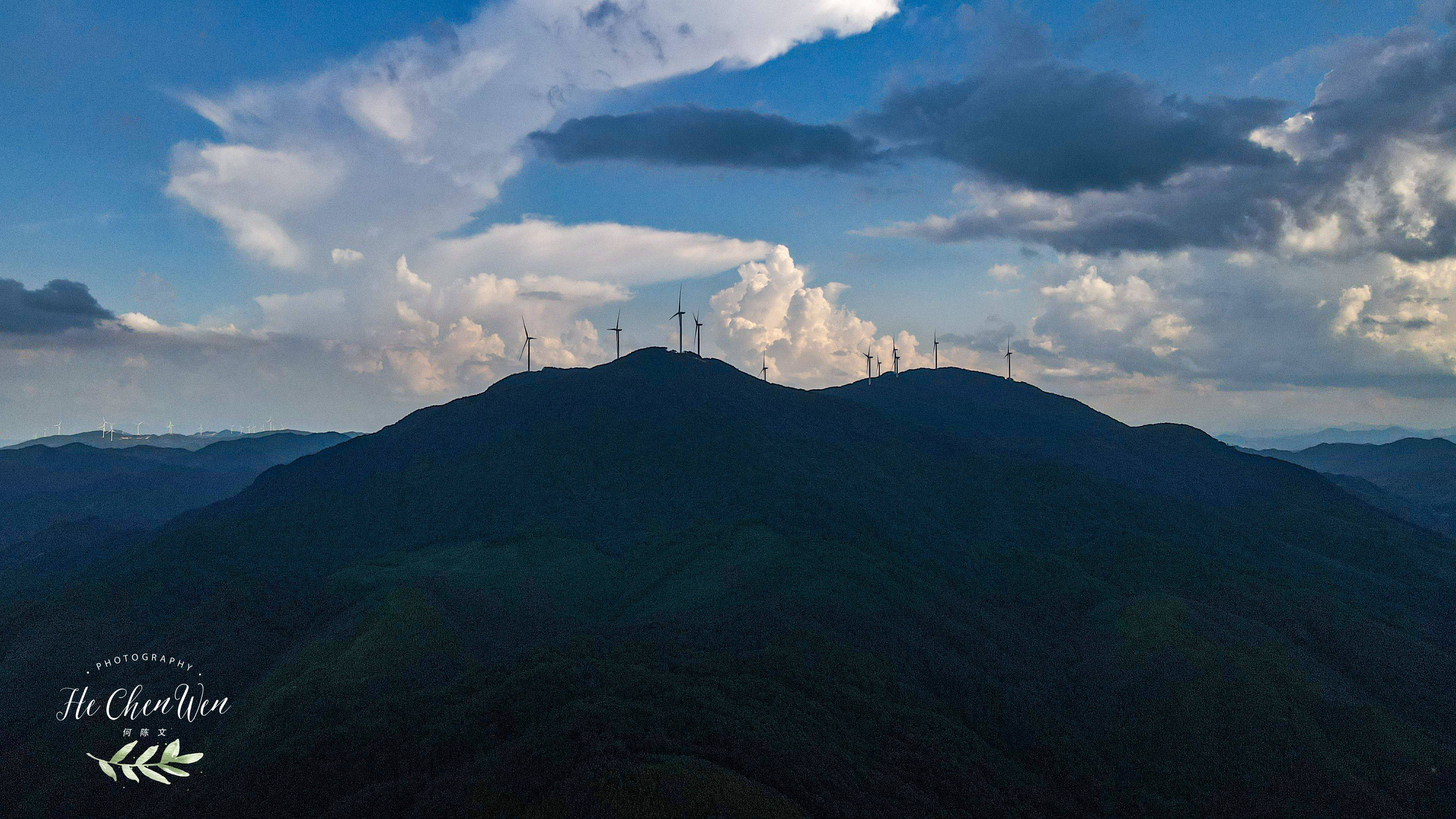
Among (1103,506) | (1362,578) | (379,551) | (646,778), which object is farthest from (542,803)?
(1362,578)

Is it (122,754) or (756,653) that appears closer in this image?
(122,754)

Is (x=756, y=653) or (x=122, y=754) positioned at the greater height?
(x=756, y=653)

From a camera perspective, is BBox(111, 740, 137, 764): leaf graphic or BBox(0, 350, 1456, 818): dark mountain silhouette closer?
BBox(0, 350, 1456, 818): dark mountain silhouette

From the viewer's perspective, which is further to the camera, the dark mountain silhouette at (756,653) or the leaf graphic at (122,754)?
the leaf graphic at (122,754)

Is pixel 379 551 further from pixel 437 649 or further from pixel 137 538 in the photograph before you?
pixel 137 538
